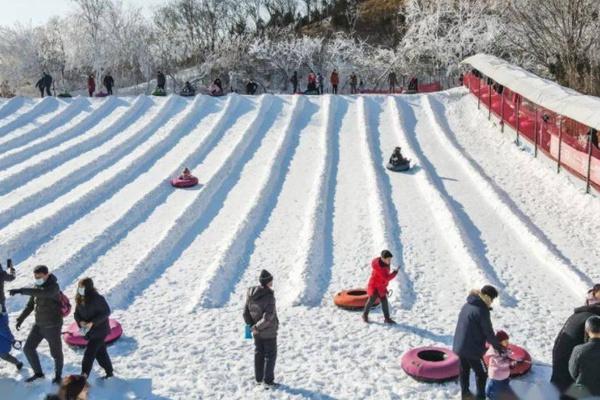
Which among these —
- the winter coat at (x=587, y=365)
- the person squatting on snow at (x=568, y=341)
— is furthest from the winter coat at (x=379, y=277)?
the winter coat at (x=587, y=365)

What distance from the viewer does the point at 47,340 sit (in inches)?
317

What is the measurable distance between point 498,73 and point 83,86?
40492 mm

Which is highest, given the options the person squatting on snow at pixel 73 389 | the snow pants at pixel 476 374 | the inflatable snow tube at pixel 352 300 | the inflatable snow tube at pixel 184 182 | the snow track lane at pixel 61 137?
the person squatting on snow at pixel 73 389

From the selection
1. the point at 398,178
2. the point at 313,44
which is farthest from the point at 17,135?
the point at 313,44

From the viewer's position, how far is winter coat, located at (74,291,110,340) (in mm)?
7848

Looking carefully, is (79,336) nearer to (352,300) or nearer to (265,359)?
(265,359)

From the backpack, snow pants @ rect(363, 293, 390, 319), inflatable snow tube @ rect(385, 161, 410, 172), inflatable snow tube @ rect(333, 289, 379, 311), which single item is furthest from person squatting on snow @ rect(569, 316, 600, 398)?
inflatable snow tube @ rect(385, 161, 410, 172)

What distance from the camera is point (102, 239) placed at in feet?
49.2

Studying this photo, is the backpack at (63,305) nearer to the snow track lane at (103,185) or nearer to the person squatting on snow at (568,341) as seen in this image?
the person squatting on snow at (568,341)

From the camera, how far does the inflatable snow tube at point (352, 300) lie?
10914 mm

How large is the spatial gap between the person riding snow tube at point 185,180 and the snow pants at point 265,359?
37.9 feet

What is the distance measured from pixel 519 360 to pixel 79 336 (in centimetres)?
627

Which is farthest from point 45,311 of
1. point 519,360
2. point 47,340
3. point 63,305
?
point 519,360

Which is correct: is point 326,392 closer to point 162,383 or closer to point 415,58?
point 162,383
